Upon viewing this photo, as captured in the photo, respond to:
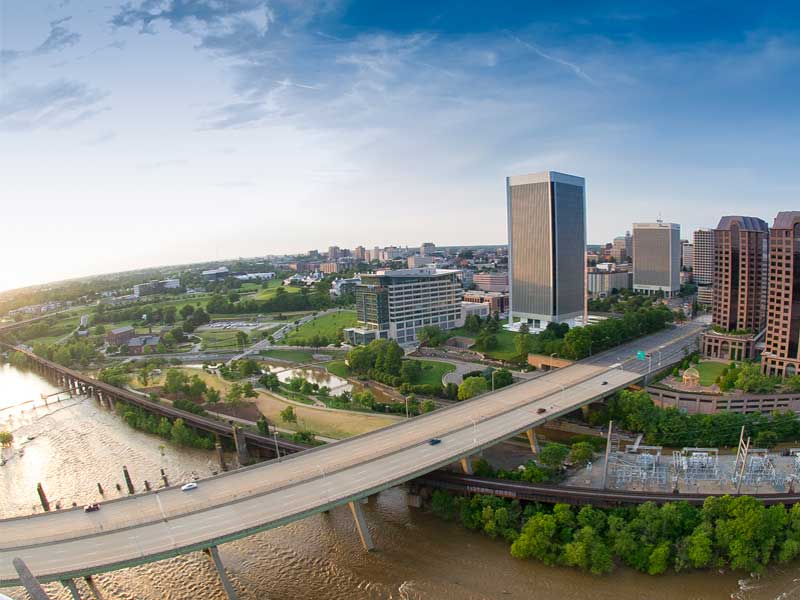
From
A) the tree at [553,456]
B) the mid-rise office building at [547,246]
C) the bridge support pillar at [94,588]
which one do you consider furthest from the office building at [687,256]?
the bridge support pillar at [94,588]

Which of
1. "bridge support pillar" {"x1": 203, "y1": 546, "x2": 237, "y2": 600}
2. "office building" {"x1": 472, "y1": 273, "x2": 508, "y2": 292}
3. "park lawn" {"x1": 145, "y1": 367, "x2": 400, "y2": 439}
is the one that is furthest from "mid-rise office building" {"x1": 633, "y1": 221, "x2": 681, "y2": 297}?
"bridge support pillar" {"x1": 203, "y1": 546, "x2": 237, "y2": 600}

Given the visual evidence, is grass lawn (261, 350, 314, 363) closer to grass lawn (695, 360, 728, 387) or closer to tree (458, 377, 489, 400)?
tree (458, 377, 489, 400)

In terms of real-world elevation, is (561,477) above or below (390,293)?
below

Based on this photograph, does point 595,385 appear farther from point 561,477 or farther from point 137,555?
point 137,555

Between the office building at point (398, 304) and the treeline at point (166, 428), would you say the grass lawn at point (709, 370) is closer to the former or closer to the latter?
the office building at point (398, 304)

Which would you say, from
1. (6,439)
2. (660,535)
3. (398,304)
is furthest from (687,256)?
(6,439)

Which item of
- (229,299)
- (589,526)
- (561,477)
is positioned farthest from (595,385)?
(229,299)

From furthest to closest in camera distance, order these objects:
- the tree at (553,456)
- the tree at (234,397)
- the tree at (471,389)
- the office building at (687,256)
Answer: the office building at (687,256)
the tree at (234,397)
the tree at (471,389)
the tree at (553,456)

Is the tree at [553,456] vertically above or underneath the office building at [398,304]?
underneath

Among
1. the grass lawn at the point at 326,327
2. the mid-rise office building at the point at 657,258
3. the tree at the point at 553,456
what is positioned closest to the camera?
the tree at the point at 553,456
